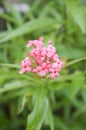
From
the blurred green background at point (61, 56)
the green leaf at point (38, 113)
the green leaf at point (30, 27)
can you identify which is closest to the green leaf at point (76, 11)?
the blurred green background at point (61, 56)

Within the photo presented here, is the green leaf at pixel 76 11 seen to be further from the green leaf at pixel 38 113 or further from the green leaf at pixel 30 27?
the green leaf at pixel 38 113

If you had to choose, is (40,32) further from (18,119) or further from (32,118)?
(32,118)

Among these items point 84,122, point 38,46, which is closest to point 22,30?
point 38,46

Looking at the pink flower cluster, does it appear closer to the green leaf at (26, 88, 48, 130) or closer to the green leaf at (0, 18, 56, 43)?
the green leaf at (26, 88, 48, 130)

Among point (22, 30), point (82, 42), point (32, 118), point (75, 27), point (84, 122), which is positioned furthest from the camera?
point (84, 122)

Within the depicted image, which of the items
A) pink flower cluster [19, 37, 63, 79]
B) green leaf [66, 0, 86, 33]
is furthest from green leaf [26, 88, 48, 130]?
green leaf [66, 0, 86, 33]
